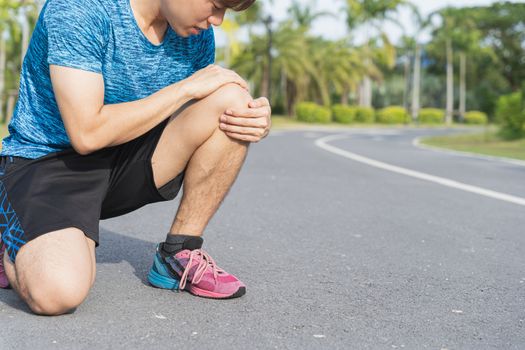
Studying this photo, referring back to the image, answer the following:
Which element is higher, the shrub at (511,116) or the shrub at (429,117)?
the shrub at (511,116)

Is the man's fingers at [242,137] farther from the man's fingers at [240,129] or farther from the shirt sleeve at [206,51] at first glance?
the shirt sleeve at [206,51]

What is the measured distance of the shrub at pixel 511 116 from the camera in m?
22.4

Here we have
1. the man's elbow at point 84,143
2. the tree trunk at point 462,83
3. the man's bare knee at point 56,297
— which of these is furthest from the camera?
the tree trunk at point 462,83

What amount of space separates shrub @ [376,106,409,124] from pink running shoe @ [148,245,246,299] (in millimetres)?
56498

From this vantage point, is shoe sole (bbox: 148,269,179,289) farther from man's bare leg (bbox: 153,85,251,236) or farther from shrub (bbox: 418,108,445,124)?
shrub (bbox: 418,108,445,124)

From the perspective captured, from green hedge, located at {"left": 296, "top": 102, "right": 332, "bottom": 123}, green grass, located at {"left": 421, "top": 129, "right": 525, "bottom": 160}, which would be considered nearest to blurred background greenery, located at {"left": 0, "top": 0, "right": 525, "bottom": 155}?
green hedge, located at {"left": 296, "top": 102, "right": 332, "bottom": 123}

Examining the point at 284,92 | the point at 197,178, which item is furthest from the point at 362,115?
the point at 197,178

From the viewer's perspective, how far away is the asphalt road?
8.29 feet

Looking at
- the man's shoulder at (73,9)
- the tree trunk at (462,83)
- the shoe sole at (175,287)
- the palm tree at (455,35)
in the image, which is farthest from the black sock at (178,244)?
the tree trunk at (462,83)

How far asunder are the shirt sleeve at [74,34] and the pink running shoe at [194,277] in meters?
0.83

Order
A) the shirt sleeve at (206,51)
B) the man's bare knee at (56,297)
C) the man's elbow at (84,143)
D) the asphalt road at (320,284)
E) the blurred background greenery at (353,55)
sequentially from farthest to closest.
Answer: the blurred background greenery at (353,55), the shirt sleeve at (206,51), the man's elbow at (84,143), the man's bare knee at (56,297), the asphalt road at (320,284)

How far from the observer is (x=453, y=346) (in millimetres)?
2473

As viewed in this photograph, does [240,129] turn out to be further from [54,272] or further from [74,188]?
[54,272]

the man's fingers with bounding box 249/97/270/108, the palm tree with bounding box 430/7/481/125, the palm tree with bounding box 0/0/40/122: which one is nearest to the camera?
the man's fingers with bounding box 249/97/270/108
